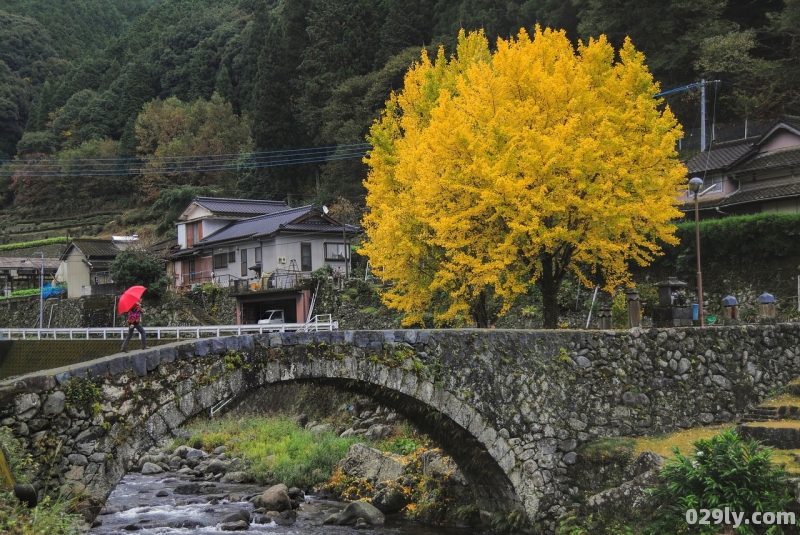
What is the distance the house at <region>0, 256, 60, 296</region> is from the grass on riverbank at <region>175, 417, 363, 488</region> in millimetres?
44448

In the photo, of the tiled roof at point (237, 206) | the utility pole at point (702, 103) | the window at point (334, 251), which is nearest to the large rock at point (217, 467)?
the window at point (334, 251)

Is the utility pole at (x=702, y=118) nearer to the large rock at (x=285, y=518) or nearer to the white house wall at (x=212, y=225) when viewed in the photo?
the large rock at (x=285, y=518)

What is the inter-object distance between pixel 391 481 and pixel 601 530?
6987mm

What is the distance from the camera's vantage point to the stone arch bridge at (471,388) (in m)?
10.8

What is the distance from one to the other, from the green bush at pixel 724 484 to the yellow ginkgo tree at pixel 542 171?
721cm

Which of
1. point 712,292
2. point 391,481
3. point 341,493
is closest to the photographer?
point 391,481

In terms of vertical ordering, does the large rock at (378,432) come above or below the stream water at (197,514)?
above

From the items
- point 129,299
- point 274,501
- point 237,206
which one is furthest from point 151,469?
point 237,206

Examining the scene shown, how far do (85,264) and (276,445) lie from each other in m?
36.8

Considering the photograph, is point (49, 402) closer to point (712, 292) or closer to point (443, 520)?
point (443, 520)

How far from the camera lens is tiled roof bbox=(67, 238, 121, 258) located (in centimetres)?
5750

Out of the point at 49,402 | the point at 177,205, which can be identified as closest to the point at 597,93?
the point at 49,402

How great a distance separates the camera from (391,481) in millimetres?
20547

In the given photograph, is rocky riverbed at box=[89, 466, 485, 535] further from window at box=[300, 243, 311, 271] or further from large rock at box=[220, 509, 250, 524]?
window at box=[300, 243, 311, 271]
